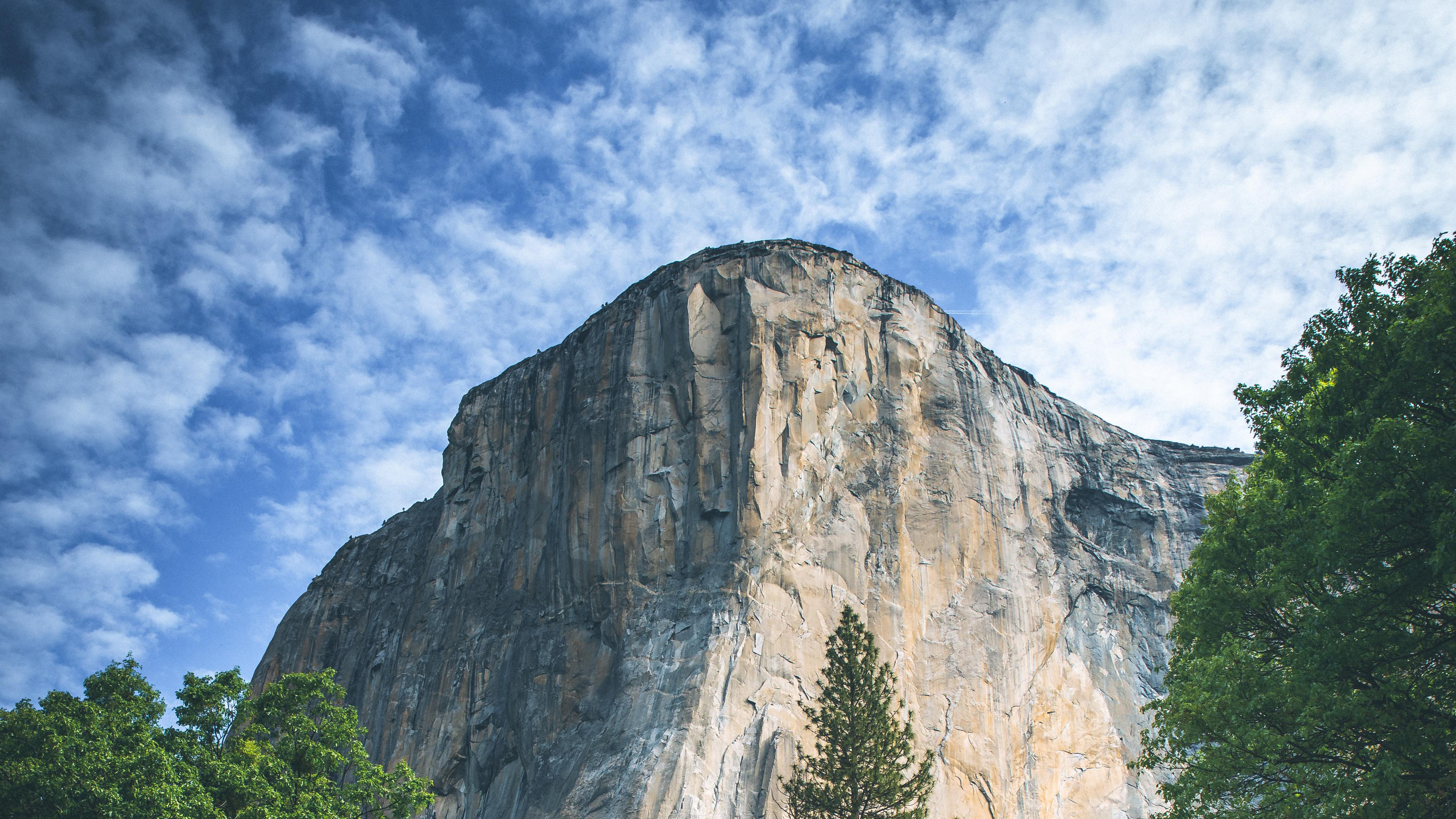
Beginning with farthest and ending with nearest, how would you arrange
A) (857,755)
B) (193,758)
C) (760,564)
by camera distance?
1. (760,564)
2. (857,755)
3. (193,758)

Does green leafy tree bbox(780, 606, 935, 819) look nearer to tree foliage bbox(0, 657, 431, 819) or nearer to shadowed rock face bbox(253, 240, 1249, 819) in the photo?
shadowed rock face bbox(253, 240, 1249, 819)

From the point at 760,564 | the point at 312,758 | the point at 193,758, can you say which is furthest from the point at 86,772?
the point at 760,564

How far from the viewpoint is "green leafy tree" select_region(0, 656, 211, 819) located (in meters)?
21.2

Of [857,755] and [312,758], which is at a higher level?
[857,755]

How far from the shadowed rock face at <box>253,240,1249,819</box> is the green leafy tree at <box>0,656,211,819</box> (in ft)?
51.0

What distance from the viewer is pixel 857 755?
28828mm

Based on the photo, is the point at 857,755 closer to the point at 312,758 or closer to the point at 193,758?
the point at 312,758

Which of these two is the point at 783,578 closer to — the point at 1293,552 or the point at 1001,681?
the point at 1001,681

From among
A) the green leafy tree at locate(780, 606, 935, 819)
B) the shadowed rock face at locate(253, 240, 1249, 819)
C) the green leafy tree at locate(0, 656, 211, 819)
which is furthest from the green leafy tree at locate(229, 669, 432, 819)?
the shadowed rock face at locate(253, 240, 1249, 819)

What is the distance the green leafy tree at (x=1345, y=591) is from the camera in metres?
15.0

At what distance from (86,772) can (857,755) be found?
18023mm

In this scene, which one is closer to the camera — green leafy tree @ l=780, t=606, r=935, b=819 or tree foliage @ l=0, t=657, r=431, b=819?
tree foliage @ l=0, t=657, r=431, b=819

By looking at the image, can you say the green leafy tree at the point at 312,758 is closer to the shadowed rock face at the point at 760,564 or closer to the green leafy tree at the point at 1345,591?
the shadowed rock face at the point at 760,564

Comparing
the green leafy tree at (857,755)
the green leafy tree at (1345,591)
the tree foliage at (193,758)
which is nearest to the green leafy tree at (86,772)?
the tree foliage at (193,758)
